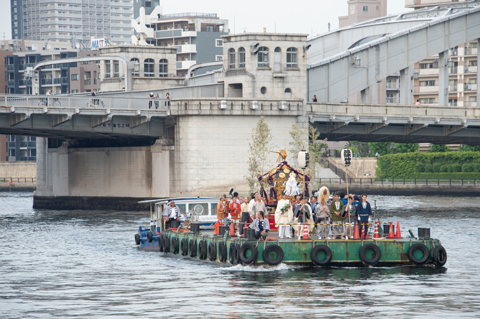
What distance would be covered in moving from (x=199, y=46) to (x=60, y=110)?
125m

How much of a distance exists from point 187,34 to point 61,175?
102 m

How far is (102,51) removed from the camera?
353 feet

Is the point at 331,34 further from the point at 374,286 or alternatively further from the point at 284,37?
the point at 374,286

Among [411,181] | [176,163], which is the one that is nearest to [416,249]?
[176,163]

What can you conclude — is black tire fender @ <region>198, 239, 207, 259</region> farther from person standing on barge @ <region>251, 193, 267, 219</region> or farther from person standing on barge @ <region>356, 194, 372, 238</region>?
person standing on barge @ <region>356, 194, 372, 238</region>

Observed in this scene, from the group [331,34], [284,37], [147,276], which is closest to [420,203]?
[331,34]

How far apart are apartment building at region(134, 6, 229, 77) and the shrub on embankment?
65.8 metres

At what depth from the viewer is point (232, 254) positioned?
3831cm

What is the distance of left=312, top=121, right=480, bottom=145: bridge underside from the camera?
83.4 meters

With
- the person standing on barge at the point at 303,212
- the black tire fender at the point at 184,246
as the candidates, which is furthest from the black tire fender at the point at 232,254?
the black tire fender at the point at 184,246

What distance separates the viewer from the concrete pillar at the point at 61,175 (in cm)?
9456

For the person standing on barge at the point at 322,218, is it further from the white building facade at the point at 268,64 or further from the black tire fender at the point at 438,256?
the white building facade at the point at 268,64

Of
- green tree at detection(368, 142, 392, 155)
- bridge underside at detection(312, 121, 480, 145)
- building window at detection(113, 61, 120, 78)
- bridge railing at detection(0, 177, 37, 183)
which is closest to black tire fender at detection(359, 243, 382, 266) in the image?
bridge underside at detection(312, 121, 480, 145)

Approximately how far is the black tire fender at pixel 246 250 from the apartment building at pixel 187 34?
154952mm
